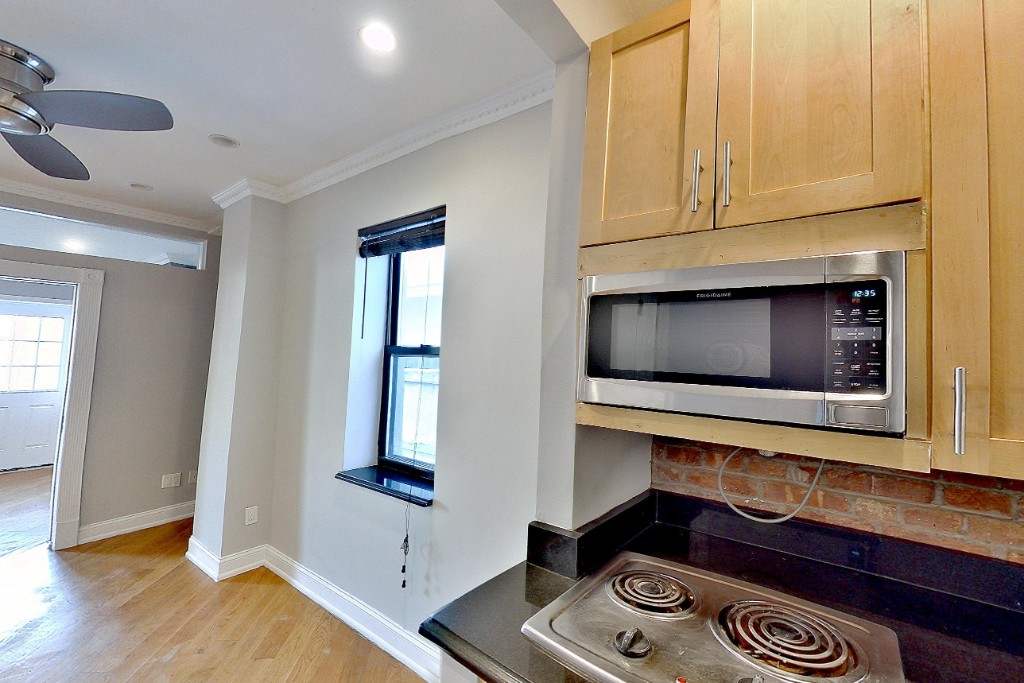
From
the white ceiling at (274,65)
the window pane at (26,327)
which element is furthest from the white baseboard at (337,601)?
the window pane at (26,327)

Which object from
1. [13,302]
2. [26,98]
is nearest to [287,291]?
[26,98]

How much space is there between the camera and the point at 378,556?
7.68ft

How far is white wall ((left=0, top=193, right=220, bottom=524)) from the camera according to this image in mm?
3443

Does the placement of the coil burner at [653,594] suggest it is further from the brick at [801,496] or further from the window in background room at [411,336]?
the window in background room at [411,336]

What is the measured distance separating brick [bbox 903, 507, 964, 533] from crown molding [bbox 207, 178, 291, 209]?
360cm

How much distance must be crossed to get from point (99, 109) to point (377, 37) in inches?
42.9

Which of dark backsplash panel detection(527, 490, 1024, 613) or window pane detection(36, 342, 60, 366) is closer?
dark backsplash panel detection(527, 490, 1024, 613)

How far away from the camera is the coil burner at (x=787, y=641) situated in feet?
2.64

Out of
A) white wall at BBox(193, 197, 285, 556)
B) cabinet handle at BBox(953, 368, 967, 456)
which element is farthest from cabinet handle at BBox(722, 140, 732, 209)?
white wall at BBox(193, 197, 285, 556)

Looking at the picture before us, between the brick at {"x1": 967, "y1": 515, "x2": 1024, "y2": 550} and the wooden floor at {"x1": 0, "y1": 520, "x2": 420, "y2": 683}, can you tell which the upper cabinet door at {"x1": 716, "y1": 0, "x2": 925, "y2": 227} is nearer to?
the brick at {"x1": 967, "y1": 515, "x2": 1024, "y2": 550}

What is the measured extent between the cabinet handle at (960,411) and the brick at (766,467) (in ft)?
1.88

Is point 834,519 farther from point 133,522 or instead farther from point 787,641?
point 133,522

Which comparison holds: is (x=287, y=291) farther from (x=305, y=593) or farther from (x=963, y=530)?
(x=963, y=530)

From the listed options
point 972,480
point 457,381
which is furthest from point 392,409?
point 972,480
